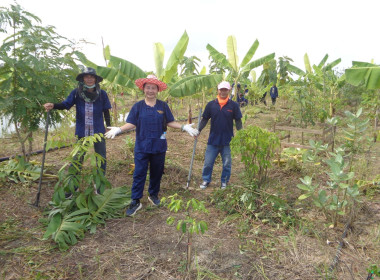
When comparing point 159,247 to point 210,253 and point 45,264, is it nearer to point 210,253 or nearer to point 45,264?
point 210,253

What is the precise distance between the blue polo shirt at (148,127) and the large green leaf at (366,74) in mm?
3515

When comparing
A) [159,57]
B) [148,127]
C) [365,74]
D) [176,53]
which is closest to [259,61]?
[176,53]

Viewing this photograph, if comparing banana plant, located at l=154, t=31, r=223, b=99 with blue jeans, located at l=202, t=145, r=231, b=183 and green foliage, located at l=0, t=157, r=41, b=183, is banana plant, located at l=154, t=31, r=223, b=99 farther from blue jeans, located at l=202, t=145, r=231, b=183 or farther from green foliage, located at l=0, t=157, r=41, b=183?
green foliage, located at l=0, t=157, r=41, b=183

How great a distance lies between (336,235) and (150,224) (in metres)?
2.20

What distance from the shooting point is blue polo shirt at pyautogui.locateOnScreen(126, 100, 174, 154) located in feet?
10.9

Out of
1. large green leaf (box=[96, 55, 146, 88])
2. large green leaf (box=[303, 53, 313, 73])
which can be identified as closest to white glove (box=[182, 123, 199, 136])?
large green leaf (box=[96, 55, 146, 88])

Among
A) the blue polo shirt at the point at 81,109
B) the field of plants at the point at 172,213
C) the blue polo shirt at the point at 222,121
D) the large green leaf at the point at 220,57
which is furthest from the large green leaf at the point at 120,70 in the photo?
the large green leaf at the point at 220,57

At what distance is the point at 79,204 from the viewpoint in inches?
123

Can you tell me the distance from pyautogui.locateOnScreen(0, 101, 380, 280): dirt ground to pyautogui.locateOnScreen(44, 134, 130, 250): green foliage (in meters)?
0.12

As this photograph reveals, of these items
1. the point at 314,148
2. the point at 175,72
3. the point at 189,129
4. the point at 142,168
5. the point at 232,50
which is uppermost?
the point at 232,50

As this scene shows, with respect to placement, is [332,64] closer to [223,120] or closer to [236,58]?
[236,58]

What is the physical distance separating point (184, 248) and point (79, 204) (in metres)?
1.45

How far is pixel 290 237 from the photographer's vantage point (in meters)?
2.73

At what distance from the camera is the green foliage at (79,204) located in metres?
2.74
